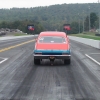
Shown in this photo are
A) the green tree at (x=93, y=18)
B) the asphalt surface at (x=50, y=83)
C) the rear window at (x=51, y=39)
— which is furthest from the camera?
the green tree at (x=93, y=18)

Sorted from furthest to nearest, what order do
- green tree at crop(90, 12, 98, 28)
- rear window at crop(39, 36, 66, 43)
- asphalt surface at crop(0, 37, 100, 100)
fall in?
green tree at crop(90, 12, 98, 28) < rear window at crop(39, 36, 66, 43) < asphalt surface at crop(0, 37, 100, 100)

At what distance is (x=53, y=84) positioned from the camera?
13.4m

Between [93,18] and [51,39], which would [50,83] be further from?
[93,18]

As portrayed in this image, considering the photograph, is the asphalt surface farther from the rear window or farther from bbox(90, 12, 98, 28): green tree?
bbox(90, 12, 98, 28): green tree

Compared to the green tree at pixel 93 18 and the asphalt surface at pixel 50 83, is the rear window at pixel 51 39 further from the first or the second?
Result: the green tree at pixel 93 18

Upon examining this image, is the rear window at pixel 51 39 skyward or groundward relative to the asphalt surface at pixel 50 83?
skyward

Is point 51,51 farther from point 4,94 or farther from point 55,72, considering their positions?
point 4,94

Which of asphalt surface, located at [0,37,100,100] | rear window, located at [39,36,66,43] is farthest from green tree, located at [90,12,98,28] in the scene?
asphalt surface, located at [0,37,100,100]

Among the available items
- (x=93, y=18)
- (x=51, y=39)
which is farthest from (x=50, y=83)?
(x=93, y=18)

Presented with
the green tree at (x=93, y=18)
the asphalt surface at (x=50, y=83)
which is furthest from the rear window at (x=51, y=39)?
the green tree at (x=93, y=18)

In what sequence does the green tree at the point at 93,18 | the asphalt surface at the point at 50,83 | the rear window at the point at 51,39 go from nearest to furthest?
the asphalt surface at the point at 50,83 < the rear window at the point at 51,39 < the green tree at the point at 93,18

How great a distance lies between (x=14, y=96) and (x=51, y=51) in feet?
30.0

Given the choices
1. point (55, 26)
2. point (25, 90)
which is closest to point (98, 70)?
point (25, 90)

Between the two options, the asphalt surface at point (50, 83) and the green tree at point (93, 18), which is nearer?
the asphalt surface at point (50, 83)
